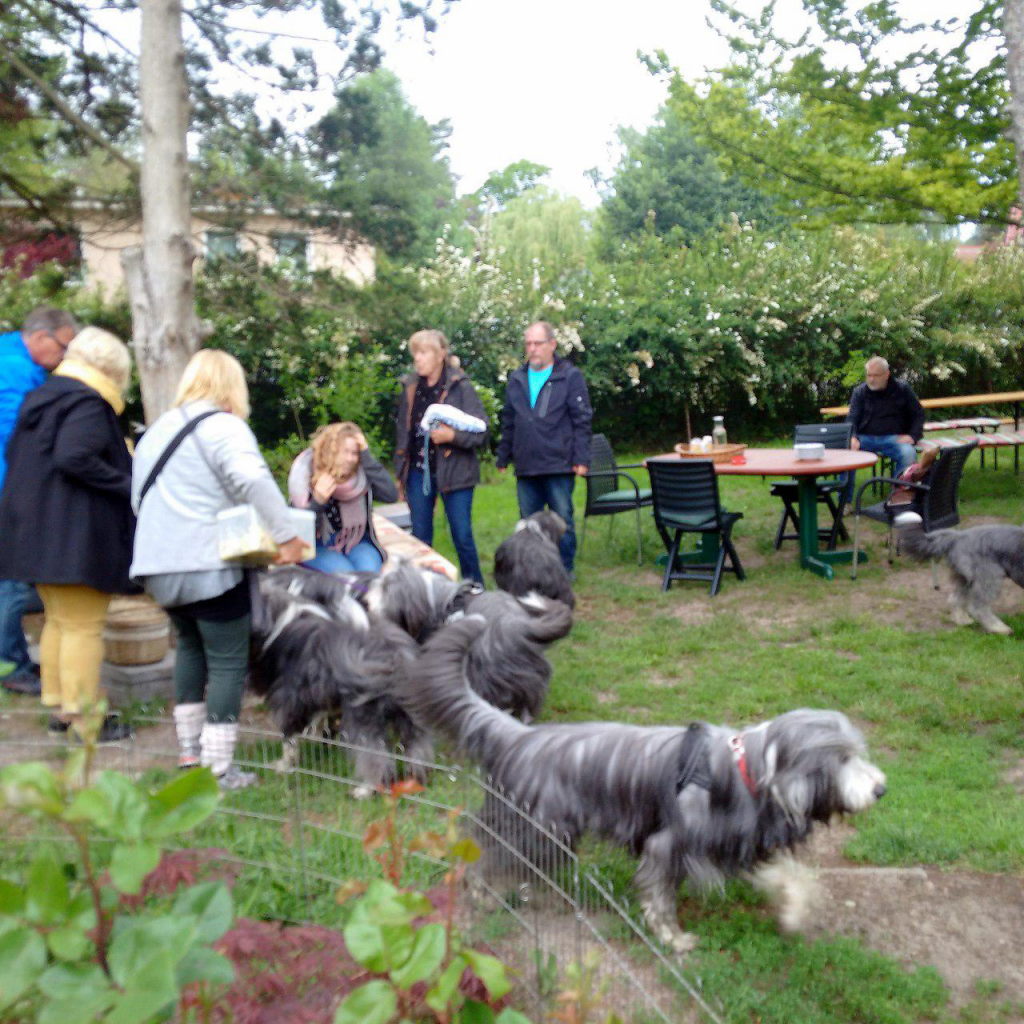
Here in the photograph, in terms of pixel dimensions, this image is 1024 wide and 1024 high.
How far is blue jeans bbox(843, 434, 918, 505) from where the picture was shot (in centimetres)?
955

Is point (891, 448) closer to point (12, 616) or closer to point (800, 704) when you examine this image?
point (800, 704)

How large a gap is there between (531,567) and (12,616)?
2.58 m

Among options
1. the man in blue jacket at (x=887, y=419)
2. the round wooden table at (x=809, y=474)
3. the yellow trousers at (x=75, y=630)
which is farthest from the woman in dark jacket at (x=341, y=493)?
the man in blue jacket at (x=887, y=419)

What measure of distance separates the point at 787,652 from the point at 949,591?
137 centimetres

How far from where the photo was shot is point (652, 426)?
16.1 metres

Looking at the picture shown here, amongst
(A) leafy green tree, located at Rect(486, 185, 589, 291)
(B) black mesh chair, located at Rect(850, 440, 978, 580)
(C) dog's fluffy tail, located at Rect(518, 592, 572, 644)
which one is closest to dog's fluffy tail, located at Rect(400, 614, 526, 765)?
(C) dog's fluffy tail, located at Rect(518, 592, 572, 644)

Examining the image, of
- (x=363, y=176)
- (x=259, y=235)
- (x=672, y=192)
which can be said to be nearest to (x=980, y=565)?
(x=363, y=176)

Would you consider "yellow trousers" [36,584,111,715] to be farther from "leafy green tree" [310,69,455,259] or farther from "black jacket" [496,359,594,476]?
"leafy green tree" [310,69,455,259]

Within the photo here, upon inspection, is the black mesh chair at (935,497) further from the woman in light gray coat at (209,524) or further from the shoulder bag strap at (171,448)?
the shoulder bag strap at (171,448)

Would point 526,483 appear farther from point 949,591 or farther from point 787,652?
point 949,591

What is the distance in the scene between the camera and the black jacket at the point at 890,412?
9.72 meters

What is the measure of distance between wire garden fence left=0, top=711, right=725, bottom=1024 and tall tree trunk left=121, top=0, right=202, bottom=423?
297 centimetres

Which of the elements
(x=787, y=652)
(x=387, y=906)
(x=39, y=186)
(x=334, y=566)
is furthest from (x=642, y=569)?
(x=387, y=906)

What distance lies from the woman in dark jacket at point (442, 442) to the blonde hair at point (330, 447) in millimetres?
1352
